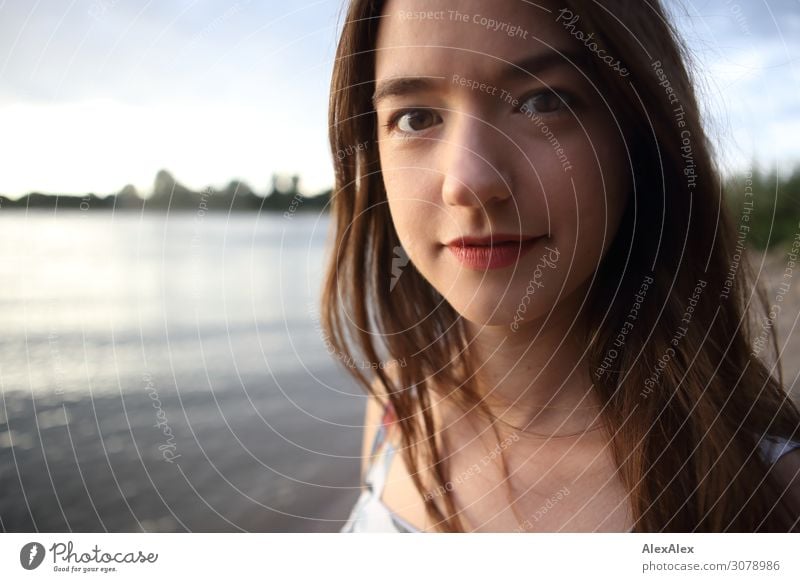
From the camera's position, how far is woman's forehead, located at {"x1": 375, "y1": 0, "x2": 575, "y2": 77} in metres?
0.42

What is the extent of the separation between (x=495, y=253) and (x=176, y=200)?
30cm

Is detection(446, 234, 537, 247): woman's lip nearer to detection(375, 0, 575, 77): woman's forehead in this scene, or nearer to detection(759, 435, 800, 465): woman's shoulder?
detection(375, 0, 575, 77): woman's forehead

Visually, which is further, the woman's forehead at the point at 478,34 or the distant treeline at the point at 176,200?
the distant treeline at the point at 176,200

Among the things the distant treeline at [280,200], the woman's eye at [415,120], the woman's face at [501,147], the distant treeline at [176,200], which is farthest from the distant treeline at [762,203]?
the distant treeline at [176,200]

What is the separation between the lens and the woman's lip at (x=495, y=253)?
469mm

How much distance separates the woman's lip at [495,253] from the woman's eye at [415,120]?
3.6 inches

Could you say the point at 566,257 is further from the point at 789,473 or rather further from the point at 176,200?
the point at 176,200

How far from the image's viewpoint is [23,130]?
0.57m

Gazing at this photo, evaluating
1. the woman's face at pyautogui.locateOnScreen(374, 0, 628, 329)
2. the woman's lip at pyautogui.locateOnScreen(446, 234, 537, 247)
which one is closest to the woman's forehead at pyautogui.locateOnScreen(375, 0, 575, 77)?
the woman's face at pyautogui.locateOnScreen(374, 0, 628, 329)

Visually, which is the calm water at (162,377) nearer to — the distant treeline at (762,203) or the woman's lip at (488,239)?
the woman's lip at (488,239)

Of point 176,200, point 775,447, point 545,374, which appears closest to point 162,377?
point 176,200

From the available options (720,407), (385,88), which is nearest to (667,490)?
(720,407)

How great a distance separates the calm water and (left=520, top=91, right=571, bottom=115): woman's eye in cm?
23
